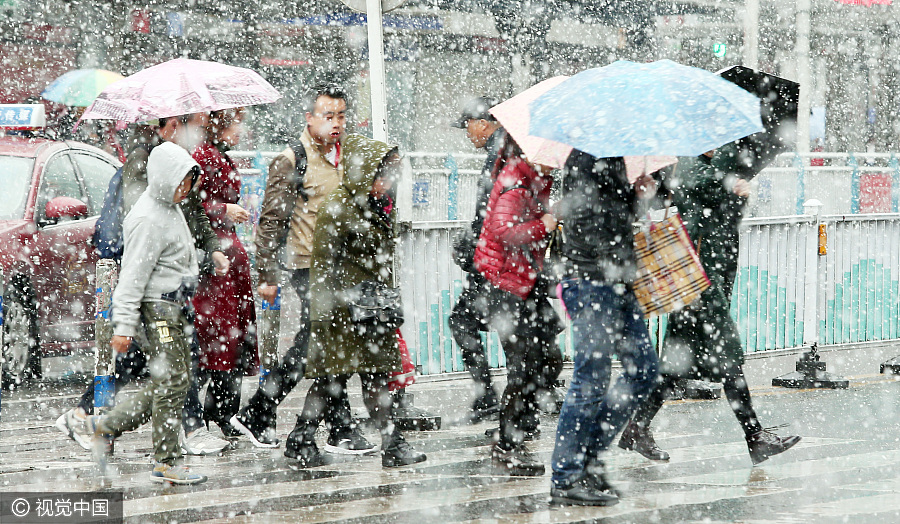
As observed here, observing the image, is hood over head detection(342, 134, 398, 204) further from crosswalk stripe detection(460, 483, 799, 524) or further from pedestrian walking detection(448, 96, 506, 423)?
crosswalk stripe detection(460, 483, 799, 524)

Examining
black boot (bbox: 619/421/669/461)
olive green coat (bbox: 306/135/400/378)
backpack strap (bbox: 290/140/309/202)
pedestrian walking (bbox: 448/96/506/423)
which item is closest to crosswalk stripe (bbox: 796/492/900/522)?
black boot (bbox: 619/421/669/461)

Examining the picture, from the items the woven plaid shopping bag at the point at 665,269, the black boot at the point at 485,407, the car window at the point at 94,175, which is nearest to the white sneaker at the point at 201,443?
the black boot at the point at 485,407

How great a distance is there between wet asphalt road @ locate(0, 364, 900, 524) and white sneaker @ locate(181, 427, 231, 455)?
2.7 inches

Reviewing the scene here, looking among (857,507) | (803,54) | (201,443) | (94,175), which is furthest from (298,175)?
(803,54)

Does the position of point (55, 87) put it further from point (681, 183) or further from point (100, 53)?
point (681, 183)

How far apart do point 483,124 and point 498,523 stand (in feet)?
9.78

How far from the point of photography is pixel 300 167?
6535 millimetres

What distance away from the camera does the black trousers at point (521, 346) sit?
237 inches

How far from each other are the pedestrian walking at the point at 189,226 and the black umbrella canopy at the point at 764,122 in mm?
2664

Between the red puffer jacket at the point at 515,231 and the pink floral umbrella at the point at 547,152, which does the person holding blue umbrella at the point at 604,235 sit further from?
the red puffer jacket at the point at 515,231

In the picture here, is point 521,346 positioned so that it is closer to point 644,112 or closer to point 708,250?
point 708,250

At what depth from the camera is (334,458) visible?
6.32 meters

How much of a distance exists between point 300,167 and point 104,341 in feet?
4.48

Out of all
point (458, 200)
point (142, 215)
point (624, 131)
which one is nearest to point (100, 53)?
point (458, 200)
